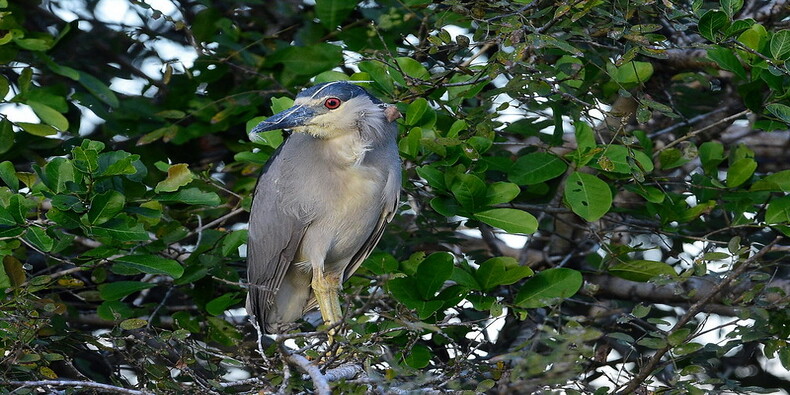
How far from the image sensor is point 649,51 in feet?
9.86

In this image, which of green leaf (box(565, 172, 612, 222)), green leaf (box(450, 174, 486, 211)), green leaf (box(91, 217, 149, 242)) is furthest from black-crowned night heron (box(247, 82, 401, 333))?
green leaf (box(565, 172, 612, 222))

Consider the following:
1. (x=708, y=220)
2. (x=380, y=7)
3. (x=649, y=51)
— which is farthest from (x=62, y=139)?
(x=708, y=220)

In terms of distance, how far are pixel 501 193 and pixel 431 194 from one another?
498 mm

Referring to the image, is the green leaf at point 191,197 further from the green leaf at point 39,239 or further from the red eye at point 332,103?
the red eye at point 332,103

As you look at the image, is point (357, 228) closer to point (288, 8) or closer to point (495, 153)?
point (495, 153)

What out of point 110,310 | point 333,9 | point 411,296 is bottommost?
point 110,310

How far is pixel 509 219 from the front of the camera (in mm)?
3393

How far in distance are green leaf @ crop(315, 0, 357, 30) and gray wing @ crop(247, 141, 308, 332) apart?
2.40 feet

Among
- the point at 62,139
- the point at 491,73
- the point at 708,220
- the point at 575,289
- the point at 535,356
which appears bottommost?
the point at 708,220

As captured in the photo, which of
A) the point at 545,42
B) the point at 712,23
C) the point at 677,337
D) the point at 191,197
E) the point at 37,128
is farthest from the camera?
the point at 37,128

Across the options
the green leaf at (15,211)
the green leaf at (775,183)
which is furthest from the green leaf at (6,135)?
the green leaf at (775,183)

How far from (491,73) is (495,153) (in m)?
0.95

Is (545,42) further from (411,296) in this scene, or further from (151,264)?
(151,264)

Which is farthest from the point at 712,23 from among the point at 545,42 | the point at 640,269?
the point at 640,269
